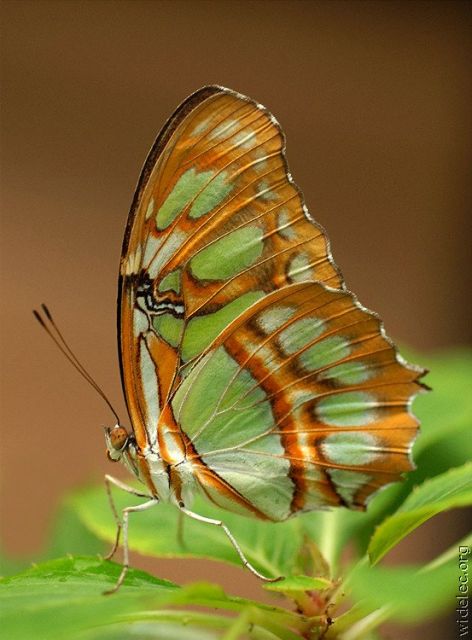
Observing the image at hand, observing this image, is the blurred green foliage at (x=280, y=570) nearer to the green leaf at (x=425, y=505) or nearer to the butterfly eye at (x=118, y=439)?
the green leaf at (x=425, y=505)

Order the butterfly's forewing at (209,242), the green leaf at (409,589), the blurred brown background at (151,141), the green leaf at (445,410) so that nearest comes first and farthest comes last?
the green leaf at (409,589)
the butterfly's forewing at (209,242)
the green leaf at (445,410)
the blurred brown background at (151,141)

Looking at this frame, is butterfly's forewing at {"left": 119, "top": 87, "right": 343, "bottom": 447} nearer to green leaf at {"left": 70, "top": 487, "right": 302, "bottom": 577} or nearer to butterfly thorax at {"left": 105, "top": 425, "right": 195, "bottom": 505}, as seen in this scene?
butterfly thorax at {"left": 105, "top": 425, "right": 195, "bottom": 505}

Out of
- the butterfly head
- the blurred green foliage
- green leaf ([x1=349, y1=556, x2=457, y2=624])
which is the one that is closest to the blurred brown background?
the blurred green foliage

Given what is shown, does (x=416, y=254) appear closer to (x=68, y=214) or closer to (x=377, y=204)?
(x=377, y=204)

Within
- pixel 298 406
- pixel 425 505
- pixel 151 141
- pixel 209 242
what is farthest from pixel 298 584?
pixel 151 141

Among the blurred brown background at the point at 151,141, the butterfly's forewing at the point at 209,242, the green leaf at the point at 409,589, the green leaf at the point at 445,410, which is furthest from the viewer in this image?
the blurred brown background at the point at 151,141

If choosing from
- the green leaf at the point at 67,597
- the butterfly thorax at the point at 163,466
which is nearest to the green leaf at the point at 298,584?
the green leaf at the point at 67,597

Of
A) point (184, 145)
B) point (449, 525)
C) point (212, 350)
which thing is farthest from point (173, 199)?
point (449, 525)
